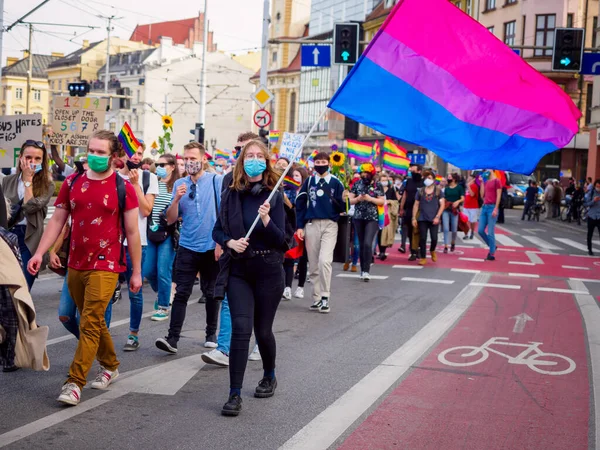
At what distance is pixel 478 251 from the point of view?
21703mm

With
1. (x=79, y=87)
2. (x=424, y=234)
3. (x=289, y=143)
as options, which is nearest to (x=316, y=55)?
(x=289, y=143)

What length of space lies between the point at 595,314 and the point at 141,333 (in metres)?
5.94

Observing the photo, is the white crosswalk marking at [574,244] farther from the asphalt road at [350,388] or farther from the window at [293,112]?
the window at [293,112]

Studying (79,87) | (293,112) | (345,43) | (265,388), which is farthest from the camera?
(293,112)

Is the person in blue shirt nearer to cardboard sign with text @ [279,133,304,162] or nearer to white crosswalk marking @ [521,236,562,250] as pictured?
cardboard sign with text @ [279,133,304,162]

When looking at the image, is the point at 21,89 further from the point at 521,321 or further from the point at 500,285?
the point at 521,321

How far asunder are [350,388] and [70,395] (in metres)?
2.08

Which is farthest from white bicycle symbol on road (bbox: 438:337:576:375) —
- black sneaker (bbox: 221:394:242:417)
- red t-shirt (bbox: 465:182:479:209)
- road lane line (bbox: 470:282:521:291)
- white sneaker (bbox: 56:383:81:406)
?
red t-shirt (bbox: 465:182:479:209)

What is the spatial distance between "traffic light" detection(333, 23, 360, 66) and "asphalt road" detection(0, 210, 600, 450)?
1184 cm

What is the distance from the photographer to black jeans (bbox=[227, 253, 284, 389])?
604cm

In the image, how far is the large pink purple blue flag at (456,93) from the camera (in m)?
6.86

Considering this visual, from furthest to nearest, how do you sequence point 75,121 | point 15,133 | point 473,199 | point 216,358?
1. point 473,199
2. point 75,121
3. point 15,133
4. point 216,358

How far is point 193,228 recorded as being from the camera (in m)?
8.11

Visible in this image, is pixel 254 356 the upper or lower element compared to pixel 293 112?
lower
